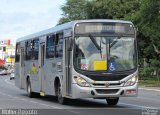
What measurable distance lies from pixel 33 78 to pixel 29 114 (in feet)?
31.6

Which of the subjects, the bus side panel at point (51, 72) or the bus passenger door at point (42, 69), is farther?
the bus passenger door at point (42, 69)

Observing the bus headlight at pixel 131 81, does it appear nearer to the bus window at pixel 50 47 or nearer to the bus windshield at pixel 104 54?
the bus windshield at pixel 104 54

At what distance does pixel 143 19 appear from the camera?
46.8 meters

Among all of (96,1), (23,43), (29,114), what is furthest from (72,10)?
(29,114)

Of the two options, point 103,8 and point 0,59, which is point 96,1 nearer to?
point 103,8

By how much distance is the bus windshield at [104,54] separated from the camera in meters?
19.7

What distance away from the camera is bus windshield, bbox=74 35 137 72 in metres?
19.7

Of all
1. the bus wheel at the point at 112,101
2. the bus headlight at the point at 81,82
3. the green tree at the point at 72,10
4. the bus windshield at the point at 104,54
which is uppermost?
the green tree at the point at 72,10

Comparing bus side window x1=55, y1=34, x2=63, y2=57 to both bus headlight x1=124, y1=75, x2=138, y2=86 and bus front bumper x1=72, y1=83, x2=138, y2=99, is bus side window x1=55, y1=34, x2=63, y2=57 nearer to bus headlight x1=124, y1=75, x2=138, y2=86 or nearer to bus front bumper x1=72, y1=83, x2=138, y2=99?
bus front bumper x1=72, y1=83, x2=138, y2=99

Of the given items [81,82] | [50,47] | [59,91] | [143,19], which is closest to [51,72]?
[50,47]

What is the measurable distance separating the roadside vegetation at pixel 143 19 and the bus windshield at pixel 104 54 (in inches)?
951

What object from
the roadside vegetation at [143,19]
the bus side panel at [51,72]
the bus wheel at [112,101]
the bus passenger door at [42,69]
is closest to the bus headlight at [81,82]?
the bus side panel at [51,72]

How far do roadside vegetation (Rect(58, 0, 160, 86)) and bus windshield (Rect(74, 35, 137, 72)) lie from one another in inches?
951

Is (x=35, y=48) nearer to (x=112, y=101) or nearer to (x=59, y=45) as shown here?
(x=59, y=45)
